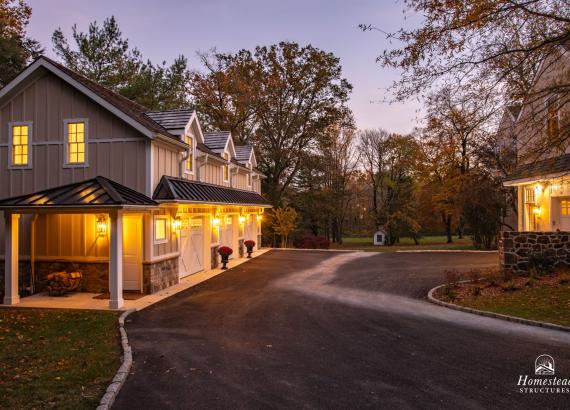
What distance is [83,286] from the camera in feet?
46.0

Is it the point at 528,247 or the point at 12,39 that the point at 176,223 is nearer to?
the point at 528,247

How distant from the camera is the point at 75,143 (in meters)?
14.1

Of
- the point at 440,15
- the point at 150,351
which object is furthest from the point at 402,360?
the point at 440,15

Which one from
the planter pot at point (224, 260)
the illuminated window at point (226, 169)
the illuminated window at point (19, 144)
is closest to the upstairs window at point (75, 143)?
the illuminated window at point (19, 144)

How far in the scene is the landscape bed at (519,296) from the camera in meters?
9.98

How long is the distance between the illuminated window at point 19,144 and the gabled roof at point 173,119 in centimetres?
459

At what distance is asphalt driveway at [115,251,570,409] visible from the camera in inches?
225

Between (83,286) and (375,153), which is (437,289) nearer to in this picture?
(83,286)

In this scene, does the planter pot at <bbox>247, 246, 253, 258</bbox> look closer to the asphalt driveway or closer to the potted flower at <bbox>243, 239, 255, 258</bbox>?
the potted flower at <bbox>243, 239, 255, 258</bbox>

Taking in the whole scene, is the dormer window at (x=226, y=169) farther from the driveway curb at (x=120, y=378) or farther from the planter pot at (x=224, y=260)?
the driveway curb at (x=120, y=378)

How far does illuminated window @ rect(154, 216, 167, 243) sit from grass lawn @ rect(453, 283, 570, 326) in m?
9.70

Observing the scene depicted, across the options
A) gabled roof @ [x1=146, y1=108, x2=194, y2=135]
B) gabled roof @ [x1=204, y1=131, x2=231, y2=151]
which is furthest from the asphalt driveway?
gabled roof @ [x1=204, y1=131, x2=231, y2=151]

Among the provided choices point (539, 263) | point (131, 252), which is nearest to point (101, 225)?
point (131, 252)

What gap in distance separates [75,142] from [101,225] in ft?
10.0
